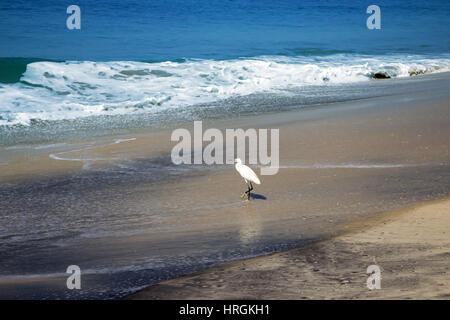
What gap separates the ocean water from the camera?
41.6 ft

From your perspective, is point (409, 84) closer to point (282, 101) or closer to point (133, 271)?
point (282, 101)

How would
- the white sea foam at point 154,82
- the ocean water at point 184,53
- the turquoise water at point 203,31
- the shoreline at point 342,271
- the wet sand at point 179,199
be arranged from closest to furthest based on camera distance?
the shoreline at point 342,271
the wet sand at point 179,199
the white sea foam at point 154,82
the ocean water at point 184,53
the turquoise water at point 203,31

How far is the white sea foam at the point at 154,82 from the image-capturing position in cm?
1169

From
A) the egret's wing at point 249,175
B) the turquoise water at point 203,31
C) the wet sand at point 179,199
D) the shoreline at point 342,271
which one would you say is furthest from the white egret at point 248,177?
the turquoise water at point 203,31

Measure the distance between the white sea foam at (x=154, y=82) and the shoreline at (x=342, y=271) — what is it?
7943mm

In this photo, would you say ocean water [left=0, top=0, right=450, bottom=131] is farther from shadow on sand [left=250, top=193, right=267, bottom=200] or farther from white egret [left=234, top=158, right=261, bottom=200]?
shadow on sand [left=250, top=193, right=267, bottom=200]

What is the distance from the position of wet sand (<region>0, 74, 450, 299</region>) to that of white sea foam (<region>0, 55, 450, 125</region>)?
354 centimetres

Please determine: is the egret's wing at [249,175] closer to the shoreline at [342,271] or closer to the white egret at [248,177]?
the white egret at [248,177]

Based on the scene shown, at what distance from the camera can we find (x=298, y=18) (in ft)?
123

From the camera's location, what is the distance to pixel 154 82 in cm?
1502

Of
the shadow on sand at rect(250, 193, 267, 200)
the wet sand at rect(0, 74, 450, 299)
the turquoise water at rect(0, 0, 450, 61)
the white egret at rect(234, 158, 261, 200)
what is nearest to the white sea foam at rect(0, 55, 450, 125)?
the wet sand at rect(0, 74, 450, 299)

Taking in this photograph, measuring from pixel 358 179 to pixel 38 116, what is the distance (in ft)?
23.7

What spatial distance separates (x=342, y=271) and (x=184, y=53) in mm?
19387
